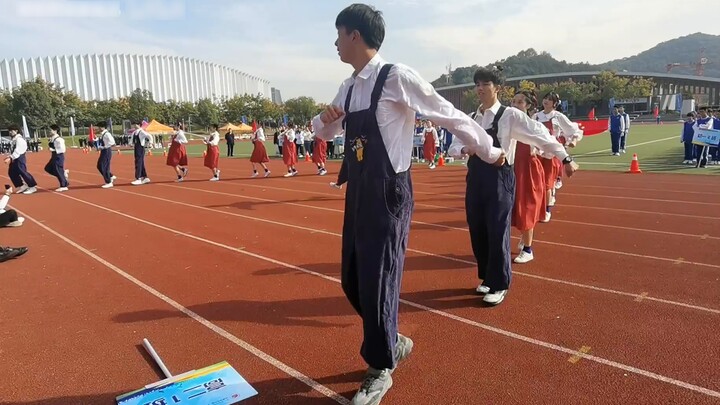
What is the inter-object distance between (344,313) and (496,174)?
1.76 metres

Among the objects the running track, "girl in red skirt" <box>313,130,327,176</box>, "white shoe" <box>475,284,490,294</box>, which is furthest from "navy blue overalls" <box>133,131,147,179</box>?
"white shoe" <box>475,284,490,294</box>

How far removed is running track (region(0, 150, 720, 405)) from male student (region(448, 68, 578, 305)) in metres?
0.36

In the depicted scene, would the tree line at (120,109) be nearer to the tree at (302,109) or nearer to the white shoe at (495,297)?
the tree at (302,109)

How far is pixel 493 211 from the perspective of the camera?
3908 millimetres

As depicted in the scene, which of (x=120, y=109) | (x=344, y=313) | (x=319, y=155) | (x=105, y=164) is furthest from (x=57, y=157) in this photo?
(x=120, y=109)

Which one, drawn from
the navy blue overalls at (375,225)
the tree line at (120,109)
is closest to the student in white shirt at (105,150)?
the navy blue overalls at (375,225)

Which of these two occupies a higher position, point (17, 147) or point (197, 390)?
point (17, 147)

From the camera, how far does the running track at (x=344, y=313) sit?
292cm

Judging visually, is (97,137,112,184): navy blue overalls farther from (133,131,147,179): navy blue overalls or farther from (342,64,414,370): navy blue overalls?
(342,64,414,370): navy blue overalls

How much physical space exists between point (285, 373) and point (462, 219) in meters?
5.30

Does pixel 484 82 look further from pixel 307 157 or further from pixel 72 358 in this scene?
pixel 307 157

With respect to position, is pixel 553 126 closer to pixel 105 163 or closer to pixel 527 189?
pixel 527 189

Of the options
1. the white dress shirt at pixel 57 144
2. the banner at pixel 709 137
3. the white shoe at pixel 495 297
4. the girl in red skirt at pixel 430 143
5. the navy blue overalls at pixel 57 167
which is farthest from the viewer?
the girl in red skirt at pixel 430 143

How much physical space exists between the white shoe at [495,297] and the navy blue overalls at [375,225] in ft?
5.32
